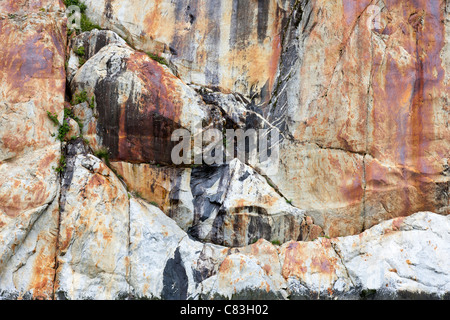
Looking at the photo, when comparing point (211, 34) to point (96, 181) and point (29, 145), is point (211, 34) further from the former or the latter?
point (29, 145)

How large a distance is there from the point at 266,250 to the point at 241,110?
132 inches

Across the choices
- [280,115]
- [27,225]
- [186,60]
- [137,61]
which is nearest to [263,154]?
[280,115]

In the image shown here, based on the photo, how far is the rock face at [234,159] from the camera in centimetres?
815

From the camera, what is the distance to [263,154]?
9.62 meters

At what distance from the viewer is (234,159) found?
372 inches

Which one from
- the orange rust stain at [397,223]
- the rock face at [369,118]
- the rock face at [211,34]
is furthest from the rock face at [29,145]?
the orange rust stain at [397,223]

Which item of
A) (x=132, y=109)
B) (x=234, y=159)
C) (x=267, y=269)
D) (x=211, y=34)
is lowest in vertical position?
(x=267, y=269)

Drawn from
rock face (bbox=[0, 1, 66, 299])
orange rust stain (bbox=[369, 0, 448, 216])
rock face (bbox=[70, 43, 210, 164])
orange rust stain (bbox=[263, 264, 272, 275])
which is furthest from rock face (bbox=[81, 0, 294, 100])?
orange rust stain (bbox=[263, 264, 272, 275])

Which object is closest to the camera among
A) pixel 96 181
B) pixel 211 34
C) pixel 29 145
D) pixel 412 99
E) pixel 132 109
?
pixel 96 181

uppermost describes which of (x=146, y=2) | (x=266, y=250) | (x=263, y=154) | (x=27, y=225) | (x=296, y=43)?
(x=146, y=2)

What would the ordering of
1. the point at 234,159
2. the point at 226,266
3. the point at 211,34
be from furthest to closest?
the point at 211,34, the point at 234,159, the point at 226,266

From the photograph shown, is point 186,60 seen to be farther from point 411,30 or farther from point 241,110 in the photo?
point 411,30

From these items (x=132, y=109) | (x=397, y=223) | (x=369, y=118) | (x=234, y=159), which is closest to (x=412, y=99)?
(x=369, y=118)

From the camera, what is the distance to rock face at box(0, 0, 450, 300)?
8.15m
